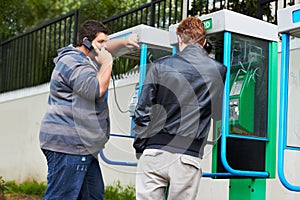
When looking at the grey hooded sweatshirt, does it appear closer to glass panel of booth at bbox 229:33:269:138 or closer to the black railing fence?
glass panel of booth at bbox 229:33:269:138

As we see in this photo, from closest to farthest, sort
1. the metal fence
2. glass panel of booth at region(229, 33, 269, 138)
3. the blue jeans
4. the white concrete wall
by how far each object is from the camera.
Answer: the blue jeans
glass panel of booth at region(229, 33, 269, 138)
the white concrete wall
the metal fence

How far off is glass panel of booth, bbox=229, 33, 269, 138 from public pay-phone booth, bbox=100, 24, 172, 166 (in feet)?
→ 2.75

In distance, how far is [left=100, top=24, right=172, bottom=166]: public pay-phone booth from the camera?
501 centimetres

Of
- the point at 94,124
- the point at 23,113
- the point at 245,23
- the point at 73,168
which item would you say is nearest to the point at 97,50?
the point at 94,124

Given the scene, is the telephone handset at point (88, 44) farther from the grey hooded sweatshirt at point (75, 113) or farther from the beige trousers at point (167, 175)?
the beige trousers at point (167, 175)

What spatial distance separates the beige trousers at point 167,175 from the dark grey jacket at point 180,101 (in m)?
0.05

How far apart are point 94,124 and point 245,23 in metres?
1.34

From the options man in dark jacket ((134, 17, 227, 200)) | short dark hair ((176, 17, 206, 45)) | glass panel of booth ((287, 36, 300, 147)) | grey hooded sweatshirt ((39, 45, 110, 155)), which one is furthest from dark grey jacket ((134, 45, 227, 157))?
glass panel of booth ((287, 36, 300, 147))

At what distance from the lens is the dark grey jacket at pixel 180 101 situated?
3496 mm

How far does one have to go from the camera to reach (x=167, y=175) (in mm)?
3514

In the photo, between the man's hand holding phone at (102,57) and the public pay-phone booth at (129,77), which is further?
the public pay-phone booth at (129,77)

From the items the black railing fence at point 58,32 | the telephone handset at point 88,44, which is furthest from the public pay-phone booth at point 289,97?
the telephone handset at point 88,44

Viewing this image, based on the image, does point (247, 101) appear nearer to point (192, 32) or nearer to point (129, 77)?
point (192, 32)

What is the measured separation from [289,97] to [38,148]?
5.03 m
